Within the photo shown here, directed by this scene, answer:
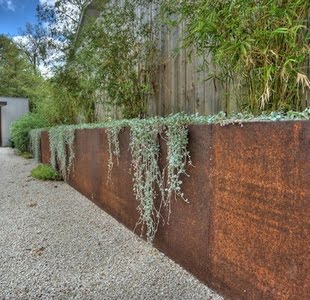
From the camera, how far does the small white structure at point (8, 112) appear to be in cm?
1445

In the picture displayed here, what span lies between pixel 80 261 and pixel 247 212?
1.30m

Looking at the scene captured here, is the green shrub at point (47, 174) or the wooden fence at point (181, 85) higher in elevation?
the wooden fence at point (181, 85)

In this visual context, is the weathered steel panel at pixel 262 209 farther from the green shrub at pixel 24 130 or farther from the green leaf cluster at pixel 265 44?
the green shrub at pixel 24 130

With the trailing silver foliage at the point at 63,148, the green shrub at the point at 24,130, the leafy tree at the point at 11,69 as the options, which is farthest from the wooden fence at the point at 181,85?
the leafy tree at the point at 11,69

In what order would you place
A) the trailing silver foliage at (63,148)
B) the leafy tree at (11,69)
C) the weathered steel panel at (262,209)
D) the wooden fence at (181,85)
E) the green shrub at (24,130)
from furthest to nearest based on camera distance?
the leafy tree at (11,69) < the green shrub at (24,130) < the trailing silver foliage at (63,148) < the wooden fence at (181,85) < the weathered steel panel at (262,209)

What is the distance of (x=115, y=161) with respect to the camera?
2.88 metres

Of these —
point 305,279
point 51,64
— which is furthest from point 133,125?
point 51,64

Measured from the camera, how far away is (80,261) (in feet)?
7.02

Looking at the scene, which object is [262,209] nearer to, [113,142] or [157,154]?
[157,154]

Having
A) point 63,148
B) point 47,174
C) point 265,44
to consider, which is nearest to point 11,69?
point 47,174

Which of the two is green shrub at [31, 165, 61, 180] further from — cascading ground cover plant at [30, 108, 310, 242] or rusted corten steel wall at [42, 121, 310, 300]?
rusted corten steel wall at [42, 121, 310, 300]

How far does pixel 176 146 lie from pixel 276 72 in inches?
26.4

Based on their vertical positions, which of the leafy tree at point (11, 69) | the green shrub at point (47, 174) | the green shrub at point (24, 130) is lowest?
the green shrub at point (47, 174)

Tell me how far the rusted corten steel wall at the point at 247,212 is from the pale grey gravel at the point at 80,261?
0.18 meters
